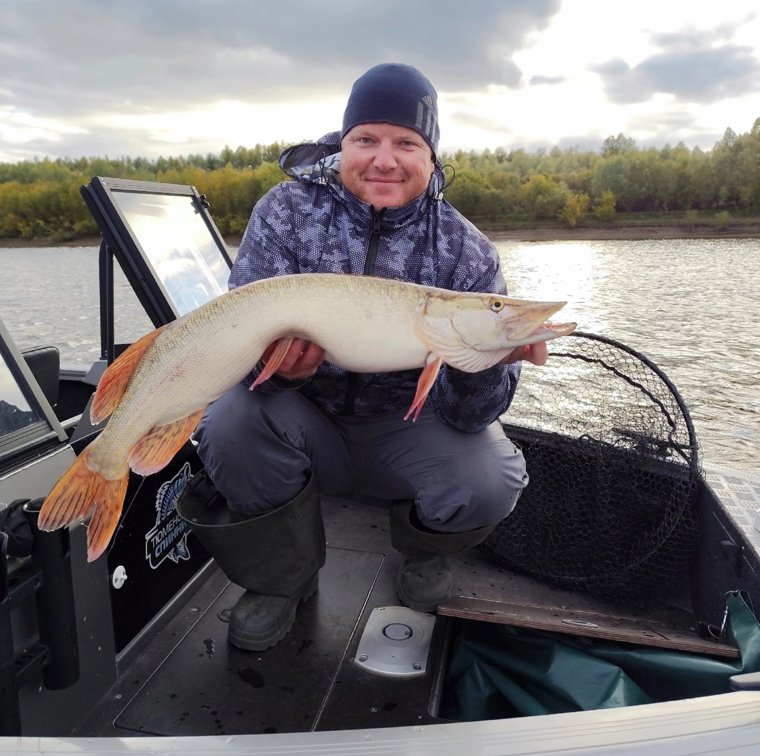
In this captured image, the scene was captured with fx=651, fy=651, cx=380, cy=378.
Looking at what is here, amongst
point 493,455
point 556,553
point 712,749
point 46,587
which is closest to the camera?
point 712,749

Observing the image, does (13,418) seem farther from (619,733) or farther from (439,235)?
(619,733)

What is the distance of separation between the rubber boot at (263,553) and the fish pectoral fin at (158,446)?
45 cm

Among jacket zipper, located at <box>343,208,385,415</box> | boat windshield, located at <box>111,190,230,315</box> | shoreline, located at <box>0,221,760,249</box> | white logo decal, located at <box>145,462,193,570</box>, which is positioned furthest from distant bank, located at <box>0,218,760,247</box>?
white logo decal, located at <box>145,462,193,570</box>

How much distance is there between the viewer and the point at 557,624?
2182mm

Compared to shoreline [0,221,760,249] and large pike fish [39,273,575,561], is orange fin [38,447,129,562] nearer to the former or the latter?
large pike fish [39,273,575,561]

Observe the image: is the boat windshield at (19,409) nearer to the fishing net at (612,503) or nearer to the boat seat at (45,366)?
the boat seat at (45,366)

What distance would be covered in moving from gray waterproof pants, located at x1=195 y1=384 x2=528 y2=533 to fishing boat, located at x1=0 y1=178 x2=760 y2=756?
12.3 inches

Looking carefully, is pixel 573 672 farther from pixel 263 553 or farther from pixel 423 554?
pixel 263 553

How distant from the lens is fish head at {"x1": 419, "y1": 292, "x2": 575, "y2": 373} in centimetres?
187

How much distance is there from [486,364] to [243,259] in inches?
40.9

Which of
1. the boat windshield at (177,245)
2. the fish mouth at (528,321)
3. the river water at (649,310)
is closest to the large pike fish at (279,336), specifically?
the fish mouth at (528,321)

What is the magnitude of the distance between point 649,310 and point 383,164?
18.3m

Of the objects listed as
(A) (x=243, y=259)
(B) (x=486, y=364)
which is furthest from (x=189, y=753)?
(A) (x=243, y=259)

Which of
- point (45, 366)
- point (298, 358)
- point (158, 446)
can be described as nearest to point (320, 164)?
point (298, 358)
